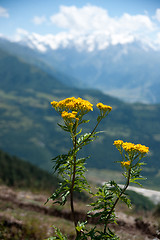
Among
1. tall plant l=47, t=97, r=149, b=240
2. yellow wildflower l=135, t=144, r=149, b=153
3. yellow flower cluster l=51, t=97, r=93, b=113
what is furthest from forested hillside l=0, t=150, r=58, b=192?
yellow wildflower l=135, t=144, r=149, b=153

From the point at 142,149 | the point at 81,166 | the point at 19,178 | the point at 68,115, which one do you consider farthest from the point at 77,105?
the point at 19,178

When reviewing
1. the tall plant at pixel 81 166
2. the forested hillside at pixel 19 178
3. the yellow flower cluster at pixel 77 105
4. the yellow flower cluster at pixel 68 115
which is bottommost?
the forested hillside at pixel 19 178

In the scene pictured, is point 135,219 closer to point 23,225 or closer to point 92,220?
point 92,220

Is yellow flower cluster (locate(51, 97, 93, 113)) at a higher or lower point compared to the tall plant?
higher

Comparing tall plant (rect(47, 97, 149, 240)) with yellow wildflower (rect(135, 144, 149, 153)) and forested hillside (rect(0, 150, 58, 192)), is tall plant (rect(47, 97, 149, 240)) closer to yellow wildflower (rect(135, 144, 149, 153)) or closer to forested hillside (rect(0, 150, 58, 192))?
yellow wildflower (rect(135, 144, 149, 153))

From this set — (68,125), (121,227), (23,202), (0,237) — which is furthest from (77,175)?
(23,202)

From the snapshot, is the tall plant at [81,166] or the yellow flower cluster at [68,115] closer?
the yellow flower cluster at [68,115]

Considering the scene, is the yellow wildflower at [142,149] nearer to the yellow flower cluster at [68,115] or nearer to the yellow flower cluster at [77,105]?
the yellow flower cluster at [77,105]

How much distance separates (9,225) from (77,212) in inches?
209

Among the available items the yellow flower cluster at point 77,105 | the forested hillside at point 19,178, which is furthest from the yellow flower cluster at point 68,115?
the forested hillside at point 19,178

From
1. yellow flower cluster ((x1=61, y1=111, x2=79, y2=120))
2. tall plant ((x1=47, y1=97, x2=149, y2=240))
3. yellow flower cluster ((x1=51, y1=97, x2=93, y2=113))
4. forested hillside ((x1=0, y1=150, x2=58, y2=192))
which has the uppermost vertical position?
yellow flower cluster ((x1=51, y1=97, x2=93, y2=113))

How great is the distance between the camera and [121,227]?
12.2 m

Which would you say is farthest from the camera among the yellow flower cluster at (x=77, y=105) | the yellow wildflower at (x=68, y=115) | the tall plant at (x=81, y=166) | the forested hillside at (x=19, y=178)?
the forested hillside at (x=19, y=178)

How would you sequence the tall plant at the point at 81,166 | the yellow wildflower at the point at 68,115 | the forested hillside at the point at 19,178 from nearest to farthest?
1. the yellow wildflower at the point at 68,115
2. the tall plant at the point at 81,166
3. the forested hillside at the point at 19,178
